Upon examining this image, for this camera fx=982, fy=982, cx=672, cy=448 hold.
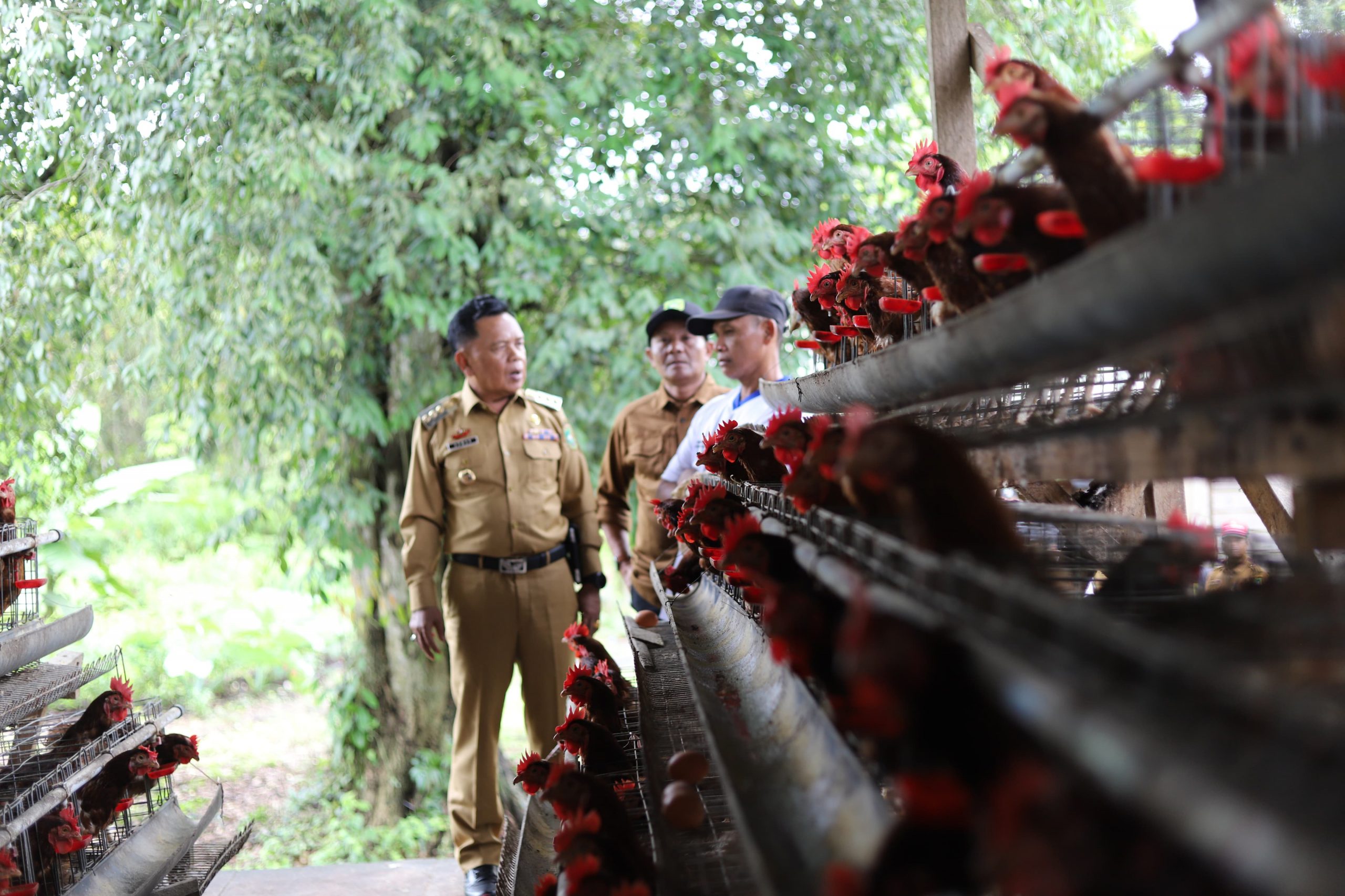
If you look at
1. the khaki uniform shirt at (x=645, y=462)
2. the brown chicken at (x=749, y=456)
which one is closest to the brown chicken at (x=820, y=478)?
the brown chicken at (x=749, y=456)

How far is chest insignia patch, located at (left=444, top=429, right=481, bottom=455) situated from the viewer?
4324mm

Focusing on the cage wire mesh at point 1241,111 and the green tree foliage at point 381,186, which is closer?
the cage wire mesh at point 1241,111

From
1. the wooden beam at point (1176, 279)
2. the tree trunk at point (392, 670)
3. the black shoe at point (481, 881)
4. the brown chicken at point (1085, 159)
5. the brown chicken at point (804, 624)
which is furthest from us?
the tree trunk at point (392, 670)

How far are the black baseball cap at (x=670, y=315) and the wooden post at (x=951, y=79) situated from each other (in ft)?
4.85

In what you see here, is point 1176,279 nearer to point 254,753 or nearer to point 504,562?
point 504,562

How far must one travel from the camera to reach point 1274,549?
1.37m

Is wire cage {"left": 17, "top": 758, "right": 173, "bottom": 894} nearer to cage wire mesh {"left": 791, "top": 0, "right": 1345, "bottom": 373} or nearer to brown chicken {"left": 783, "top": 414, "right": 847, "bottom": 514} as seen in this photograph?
brown chicken {"left": 783, "top": 414, "right": 847, "bottom": 514}

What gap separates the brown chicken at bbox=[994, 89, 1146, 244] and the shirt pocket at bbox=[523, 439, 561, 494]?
347cm

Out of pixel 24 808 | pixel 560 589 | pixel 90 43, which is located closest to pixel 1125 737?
pixel 24 808

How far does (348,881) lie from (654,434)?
7.47ft

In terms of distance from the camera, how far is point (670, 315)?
4.27m

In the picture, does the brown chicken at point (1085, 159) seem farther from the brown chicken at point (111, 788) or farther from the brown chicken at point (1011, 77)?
the brown chicken at point (111, 788)

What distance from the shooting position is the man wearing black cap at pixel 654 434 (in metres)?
4.27

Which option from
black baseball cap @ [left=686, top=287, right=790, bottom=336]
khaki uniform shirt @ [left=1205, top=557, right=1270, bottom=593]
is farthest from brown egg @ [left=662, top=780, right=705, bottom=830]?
black baseball cap @ [left=686, top=287, right=790, bottom=336]
